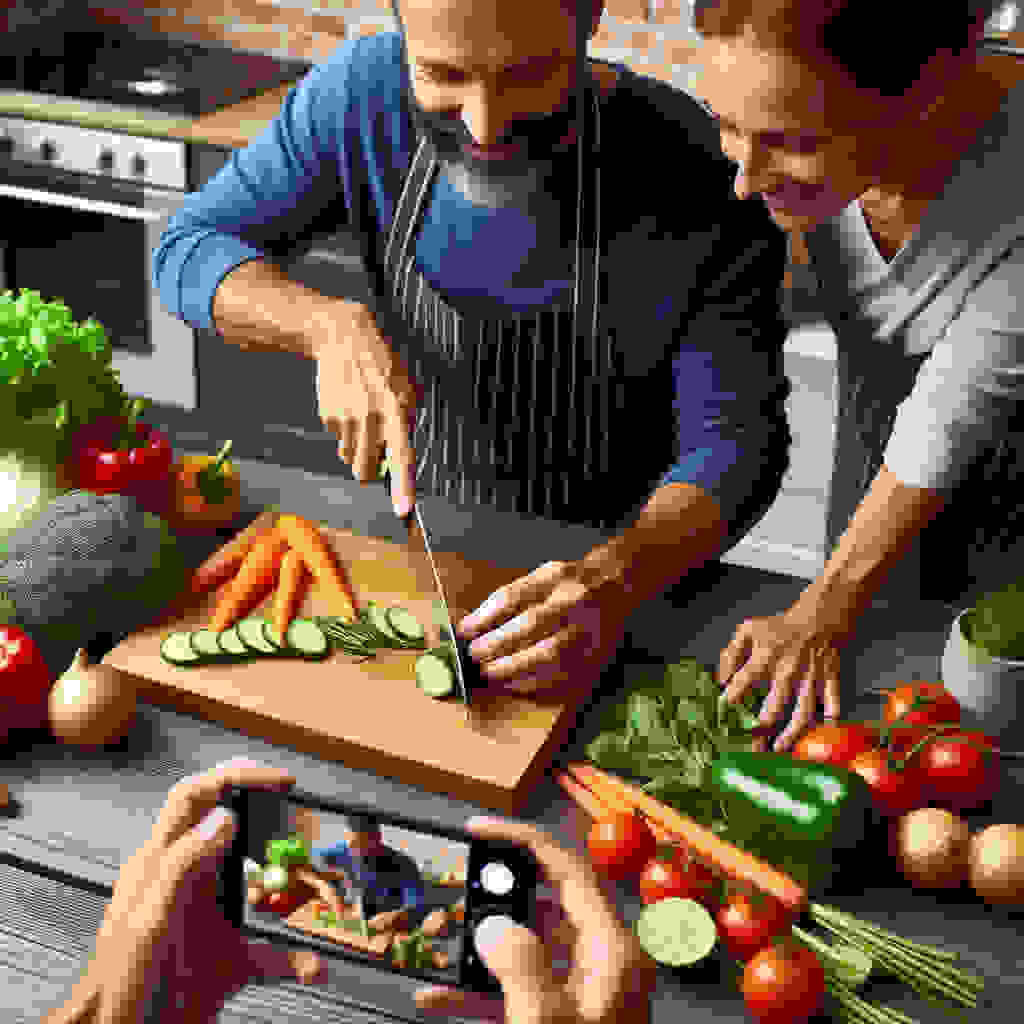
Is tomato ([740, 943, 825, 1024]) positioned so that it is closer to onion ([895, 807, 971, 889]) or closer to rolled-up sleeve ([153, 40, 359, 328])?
onion ([895, 807, 971, 889])

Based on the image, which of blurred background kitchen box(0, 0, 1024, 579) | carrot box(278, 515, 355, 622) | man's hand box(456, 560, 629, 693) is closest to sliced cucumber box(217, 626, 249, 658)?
carrot box(278, 515, 355, 622)

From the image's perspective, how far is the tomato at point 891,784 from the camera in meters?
1.12

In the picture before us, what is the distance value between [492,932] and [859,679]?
0.67 metres

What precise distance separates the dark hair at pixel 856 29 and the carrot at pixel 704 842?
62 centimetres

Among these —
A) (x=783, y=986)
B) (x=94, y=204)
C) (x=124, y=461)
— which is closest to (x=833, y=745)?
(x=783, y=986)

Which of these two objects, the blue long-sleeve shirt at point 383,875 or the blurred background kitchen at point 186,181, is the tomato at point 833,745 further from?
the blurred background kitchen at point 186,181

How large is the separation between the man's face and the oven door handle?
5.04 feet

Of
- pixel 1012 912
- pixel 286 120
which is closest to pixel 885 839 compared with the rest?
pixel 1012 912

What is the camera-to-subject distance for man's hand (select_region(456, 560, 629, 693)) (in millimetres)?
1252

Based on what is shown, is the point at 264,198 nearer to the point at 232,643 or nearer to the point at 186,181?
the point at 232,643

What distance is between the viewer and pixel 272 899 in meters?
0.87

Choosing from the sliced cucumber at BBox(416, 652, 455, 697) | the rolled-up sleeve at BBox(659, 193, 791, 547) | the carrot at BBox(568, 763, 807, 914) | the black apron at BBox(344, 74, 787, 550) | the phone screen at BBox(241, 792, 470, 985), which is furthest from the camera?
the black apron at BBox(344, 74, 787, 550)

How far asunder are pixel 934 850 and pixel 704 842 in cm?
18

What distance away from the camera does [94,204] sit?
283cm
